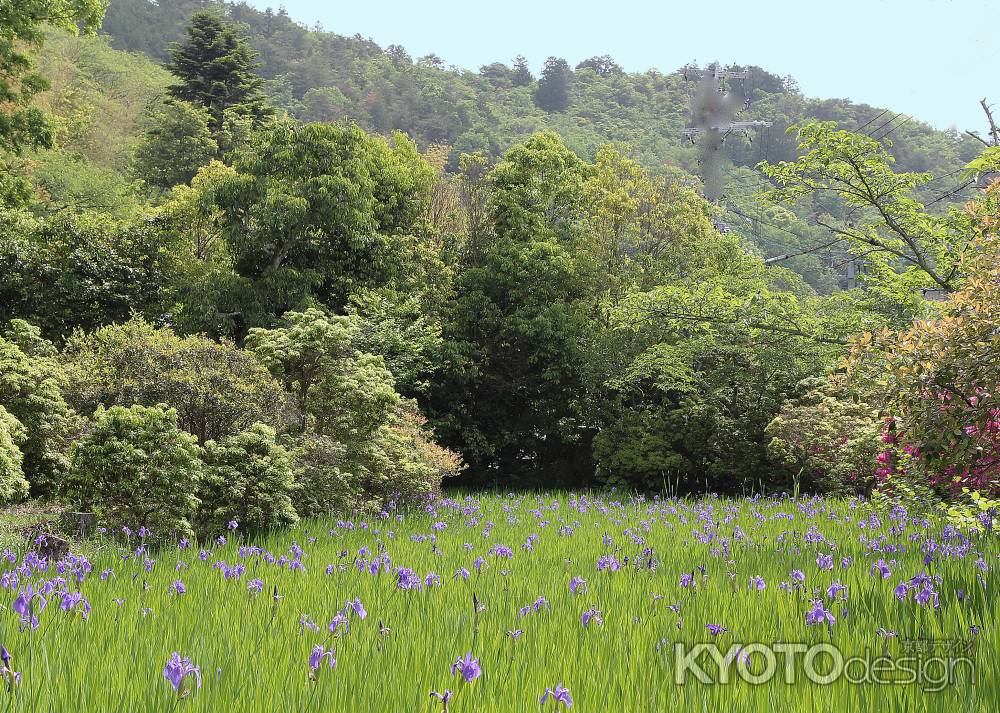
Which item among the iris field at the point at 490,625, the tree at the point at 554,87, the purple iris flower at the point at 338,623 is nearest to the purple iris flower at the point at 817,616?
the iris field at the point at 490,625

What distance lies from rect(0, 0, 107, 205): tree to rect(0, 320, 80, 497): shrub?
586 centimetres

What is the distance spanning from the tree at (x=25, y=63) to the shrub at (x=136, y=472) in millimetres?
10076

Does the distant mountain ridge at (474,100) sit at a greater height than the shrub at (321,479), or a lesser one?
greater

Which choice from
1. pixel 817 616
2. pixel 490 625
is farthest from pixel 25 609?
pixel 817 616

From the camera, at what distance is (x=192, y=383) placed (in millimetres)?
8633

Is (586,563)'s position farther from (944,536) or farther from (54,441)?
(54,441)

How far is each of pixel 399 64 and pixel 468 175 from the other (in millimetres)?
62393

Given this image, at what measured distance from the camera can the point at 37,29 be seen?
1415cm

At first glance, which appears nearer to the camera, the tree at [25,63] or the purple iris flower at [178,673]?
the purple iris flower at [178,673]

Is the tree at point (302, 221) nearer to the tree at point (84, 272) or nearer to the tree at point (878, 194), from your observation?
the tree at point (84, 272)

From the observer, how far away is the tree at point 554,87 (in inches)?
3287

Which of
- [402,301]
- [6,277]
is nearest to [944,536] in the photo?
[402,301]

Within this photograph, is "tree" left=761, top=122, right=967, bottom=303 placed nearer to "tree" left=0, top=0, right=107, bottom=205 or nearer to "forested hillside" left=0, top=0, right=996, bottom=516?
"forested hillside" left=0, top=0, right=996, bottom=516

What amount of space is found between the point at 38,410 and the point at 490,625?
917 cm
